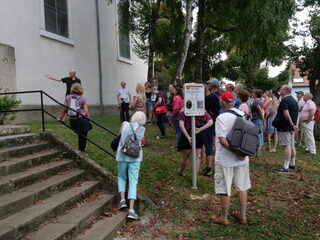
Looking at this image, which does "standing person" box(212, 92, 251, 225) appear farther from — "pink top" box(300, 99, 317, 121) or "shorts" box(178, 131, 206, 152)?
"pink top" box(300, 99, 317, 121)

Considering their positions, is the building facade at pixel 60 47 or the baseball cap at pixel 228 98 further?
the building facade at pixel 60 47

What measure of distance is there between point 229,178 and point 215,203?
1119 mm

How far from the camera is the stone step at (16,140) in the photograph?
16.2 feet

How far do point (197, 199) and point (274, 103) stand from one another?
5.13 meters

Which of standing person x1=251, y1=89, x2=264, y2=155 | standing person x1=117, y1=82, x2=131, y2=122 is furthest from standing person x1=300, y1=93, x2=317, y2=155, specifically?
standing person x1=117, y1=82, x2=131, y2=122

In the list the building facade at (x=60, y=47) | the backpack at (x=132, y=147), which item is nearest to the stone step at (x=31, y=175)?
the backpack at (x=132, y=147)

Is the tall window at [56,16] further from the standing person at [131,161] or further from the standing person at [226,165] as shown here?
the standing person at [226,165]

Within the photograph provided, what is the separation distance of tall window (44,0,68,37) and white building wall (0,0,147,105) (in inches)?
10.3

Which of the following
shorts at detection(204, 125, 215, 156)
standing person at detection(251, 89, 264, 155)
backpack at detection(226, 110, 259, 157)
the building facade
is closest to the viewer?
backpack at detection(226, 110, 259, 157)

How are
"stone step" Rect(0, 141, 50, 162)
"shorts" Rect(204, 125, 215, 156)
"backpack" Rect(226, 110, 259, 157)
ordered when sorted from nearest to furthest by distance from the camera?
1. "backpack" Rect(226, 110, 259, 157)
2. "stone step" Rect(0, 141, 50, 162)
3. "shorts" Rect(204, 125, 215, 156)

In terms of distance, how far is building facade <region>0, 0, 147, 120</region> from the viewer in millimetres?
9195

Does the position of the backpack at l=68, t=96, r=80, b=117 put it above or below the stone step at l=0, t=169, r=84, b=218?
above

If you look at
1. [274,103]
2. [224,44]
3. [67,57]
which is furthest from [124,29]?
[274,103]

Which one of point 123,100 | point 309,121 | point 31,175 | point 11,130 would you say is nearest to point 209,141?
point 31,175
